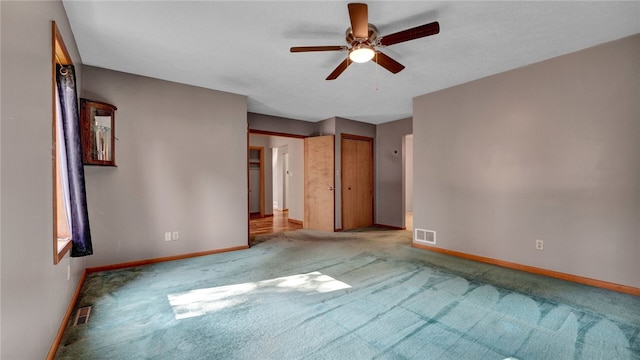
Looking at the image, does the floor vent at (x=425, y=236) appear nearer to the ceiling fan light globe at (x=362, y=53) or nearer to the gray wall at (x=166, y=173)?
the gray wall at (x=166, y=173)

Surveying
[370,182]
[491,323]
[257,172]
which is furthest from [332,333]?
[257,172]

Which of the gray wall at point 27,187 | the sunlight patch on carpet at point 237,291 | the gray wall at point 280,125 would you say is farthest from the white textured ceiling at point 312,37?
the sunlight patch on carpet at point 237,291

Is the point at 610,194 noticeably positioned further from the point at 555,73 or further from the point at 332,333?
the point at 332,333

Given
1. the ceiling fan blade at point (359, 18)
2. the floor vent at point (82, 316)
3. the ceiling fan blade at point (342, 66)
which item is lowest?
the floor vent at point (82, 316)

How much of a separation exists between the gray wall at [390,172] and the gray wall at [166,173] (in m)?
3.39

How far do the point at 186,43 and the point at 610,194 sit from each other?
4.59 metres

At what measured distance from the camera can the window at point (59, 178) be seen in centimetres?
193

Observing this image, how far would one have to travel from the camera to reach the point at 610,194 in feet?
9.11

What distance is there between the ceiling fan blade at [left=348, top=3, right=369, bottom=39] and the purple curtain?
2.33 m

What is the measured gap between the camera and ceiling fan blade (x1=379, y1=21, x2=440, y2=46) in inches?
80.4

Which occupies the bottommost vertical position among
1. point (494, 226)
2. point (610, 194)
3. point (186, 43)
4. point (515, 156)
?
point (494, 226)

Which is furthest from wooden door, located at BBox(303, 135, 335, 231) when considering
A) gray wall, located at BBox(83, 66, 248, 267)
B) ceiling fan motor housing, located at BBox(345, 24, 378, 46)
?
ceiling fan motor housing, located at BBox(345, 24, 378, 46)

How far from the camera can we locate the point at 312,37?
2.62 meters

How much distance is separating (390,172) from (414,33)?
14.5 ft
